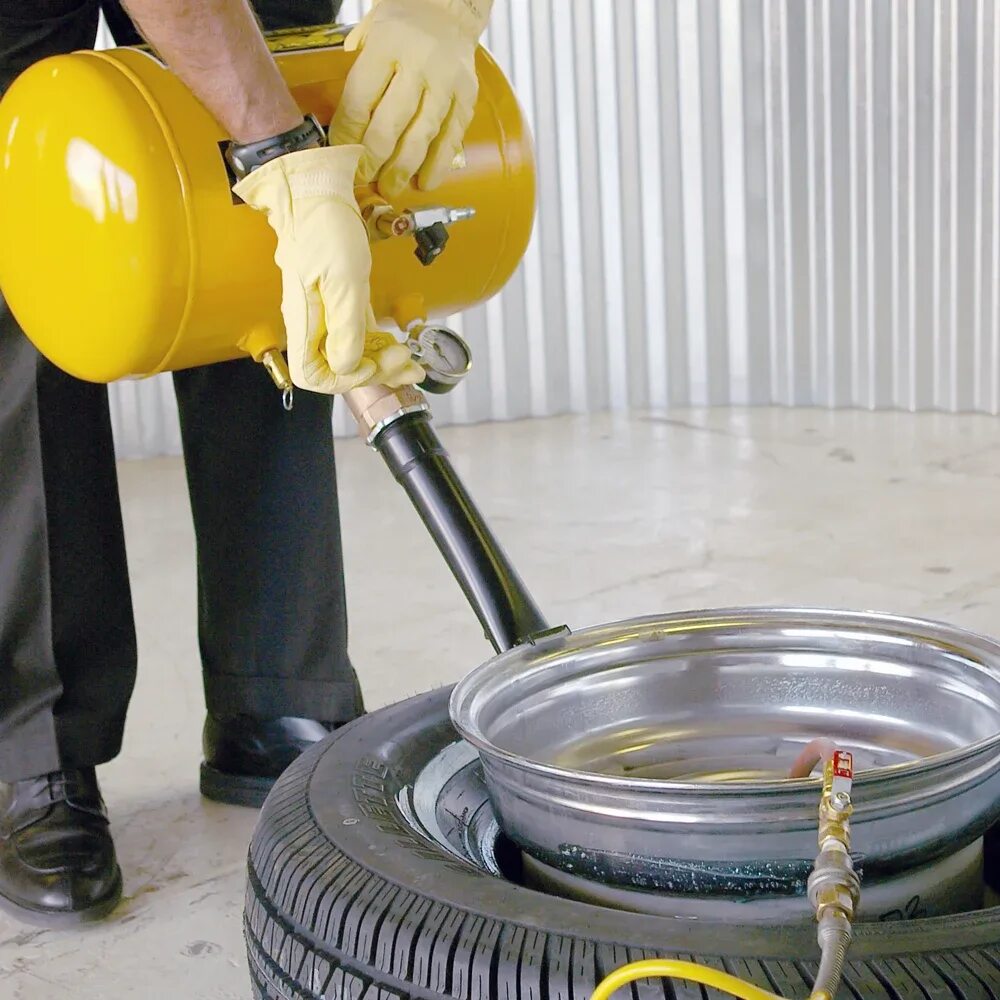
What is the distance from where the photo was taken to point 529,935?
69cm

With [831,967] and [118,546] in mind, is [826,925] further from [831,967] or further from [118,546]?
[118,546]

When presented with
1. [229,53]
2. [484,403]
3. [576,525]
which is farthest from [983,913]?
[484,403]

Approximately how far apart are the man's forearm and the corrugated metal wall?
2.78 m

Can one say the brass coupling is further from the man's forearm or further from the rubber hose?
the rubber hose

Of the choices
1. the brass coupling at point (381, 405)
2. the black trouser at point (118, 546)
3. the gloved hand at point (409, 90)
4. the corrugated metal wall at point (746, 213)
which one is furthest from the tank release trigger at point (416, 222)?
the corrugated metal wall at point (746, 213)

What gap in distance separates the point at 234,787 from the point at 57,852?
251 mm

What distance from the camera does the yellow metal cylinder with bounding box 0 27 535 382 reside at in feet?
3.63

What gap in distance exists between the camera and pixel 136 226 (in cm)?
110

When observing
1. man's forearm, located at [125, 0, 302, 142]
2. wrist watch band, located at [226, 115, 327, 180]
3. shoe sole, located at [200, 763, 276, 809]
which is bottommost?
shoe sole, located at [200, 763, 276, 809]

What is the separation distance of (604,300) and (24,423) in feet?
9.15

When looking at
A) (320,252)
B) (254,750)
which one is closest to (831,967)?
(320,252)

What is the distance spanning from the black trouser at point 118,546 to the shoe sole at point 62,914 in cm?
13

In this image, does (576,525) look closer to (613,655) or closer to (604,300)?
(604,300)

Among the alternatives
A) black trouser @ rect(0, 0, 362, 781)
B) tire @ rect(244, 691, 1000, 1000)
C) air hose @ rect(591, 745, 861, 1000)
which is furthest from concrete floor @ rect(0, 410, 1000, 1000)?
air hose @ rect(591, 745, 861, 1000)
